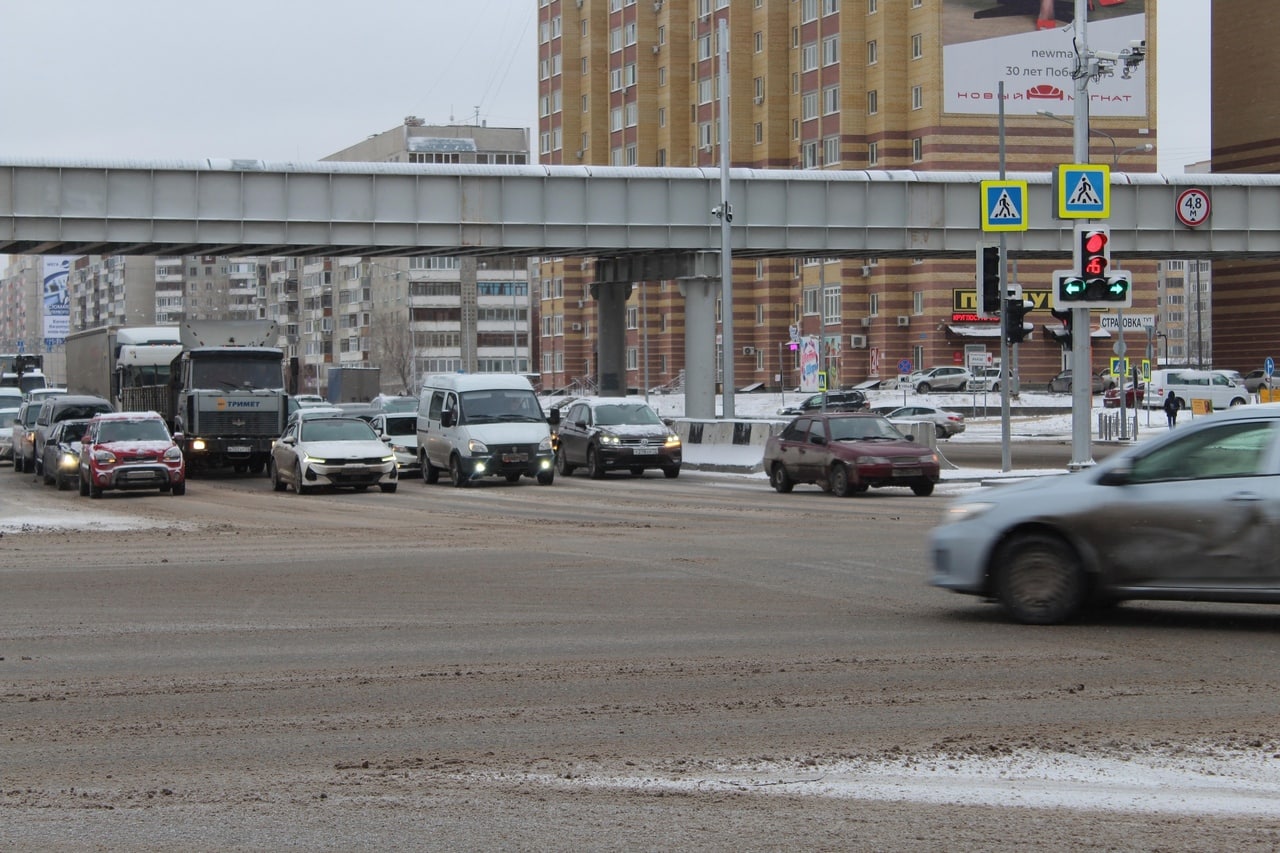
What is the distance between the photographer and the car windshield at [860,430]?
28.8 metres

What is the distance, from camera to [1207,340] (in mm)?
191875

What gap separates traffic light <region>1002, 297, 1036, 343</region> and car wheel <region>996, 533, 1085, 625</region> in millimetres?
20101

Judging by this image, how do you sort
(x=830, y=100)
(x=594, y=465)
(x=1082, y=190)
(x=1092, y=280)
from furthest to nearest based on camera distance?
(x=830, y=100)
(x=594, y=465)
(x=1082, y=190)
(x=1092, y=280)

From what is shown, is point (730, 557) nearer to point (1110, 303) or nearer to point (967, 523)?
point (967, 523)

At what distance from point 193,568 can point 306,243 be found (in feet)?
99.0

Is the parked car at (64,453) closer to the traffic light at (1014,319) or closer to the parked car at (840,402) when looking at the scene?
the traffic light at (1014,319)

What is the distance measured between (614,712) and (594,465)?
27.1m

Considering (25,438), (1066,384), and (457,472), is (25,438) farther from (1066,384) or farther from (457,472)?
(1066,384)

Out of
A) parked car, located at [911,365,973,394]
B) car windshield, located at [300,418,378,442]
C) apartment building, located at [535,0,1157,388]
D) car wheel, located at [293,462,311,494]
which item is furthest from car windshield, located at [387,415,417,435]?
parked car, located at [911,365,973,394]

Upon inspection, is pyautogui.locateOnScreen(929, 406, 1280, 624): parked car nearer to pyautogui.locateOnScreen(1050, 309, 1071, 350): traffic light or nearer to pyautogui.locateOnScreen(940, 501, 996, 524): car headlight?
pyautogui.locateOnScreen(940, 501, 996, 524): car headlight

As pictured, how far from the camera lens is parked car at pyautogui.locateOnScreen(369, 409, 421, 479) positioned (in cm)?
3656

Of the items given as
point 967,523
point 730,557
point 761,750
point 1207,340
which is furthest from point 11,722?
point 1207,340

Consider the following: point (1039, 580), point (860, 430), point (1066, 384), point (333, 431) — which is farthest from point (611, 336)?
point (1039, 580)

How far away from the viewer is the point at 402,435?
122 feet
